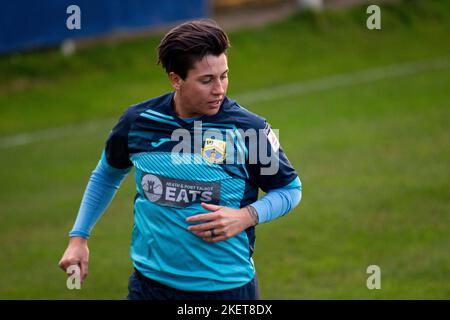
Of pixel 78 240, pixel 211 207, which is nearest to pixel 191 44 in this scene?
pixel 211 207

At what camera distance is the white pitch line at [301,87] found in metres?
15.8

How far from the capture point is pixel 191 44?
5.13 m

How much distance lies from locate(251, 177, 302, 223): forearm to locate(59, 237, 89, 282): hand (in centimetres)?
101

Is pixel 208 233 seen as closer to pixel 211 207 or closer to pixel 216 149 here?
pixel 211 207

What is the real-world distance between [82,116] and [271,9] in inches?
262

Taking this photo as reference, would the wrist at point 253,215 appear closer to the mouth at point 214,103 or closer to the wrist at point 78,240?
the mouth at point 214,103

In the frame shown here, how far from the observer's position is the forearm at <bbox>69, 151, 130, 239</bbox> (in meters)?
5.67

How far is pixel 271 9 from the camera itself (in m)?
21.9

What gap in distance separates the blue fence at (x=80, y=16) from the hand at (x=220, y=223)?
1279cm

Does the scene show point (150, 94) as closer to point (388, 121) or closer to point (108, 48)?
point (108, 48)

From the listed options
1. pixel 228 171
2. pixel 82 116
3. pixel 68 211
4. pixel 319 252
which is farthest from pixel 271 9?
pixel 228 171

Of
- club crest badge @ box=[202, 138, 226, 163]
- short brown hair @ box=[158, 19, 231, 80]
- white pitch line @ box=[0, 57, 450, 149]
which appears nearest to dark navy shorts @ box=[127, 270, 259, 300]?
club crest badge @ box=[202, 138, 226, 163]

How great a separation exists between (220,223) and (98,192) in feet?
3.37

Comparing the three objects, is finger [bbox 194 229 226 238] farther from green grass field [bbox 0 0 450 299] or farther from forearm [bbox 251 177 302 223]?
green grass field [bbox 0 0 450 299]
